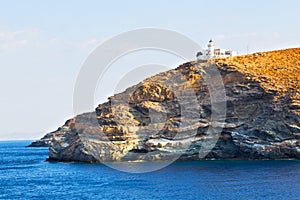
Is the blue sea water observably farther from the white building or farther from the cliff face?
the white building

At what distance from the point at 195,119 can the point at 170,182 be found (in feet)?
109

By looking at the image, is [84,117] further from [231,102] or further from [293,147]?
[293,147]

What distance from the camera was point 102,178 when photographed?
79.3 m

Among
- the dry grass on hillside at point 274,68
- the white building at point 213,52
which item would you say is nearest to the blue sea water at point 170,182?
the dry grass on hillside at point 274,68

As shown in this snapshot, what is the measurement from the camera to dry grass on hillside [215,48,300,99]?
332ft

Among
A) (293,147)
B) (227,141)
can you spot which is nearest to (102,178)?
(227,141)

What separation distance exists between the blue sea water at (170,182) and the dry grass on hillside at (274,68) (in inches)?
716

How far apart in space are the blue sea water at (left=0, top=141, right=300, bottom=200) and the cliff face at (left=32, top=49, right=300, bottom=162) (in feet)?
16.9

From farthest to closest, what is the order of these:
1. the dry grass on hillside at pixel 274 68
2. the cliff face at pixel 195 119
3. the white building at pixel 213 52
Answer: the white building at pixel 213 52 < the dry grass on hillside at pixel 274 68 < the cliff face at pixel 195 119

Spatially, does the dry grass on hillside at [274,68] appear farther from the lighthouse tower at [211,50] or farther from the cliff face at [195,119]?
the lighthouse tower at [211,50]

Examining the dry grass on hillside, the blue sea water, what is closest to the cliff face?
the dry grass on hillside

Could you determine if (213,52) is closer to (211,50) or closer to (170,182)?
(211,50)

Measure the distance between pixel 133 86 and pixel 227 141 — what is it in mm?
28775

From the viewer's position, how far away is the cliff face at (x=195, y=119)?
96.8 metres
